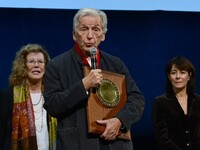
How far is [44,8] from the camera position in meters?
3.77

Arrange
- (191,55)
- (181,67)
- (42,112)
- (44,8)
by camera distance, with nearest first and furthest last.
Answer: (42,112), (181,67), (44,8), (191,55)

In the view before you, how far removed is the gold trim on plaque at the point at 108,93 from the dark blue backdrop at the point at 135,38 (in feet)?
6.34

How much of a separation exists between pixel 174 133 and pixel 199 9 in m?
1.21

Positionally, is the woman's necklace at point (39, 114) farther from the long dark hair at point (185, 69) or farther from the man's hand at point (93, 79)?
the man's hand at point (93, 79)

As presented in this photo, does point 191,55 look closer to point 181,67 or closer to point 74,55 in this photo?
point 181,67

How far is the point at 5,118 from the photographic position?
296 cm

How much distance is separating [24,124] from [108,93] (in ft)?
3.96

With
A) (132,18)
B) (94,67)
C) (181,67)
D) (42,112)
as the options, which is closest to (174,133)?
(181,67)

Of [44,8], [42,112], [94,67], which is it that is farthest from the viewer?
[44,8]

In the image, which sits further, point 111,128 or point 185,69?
point 185,69

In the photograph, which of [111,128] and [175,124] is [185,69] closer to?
[175,124]

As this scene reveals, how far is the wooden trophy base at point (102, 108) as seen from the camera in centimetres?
187

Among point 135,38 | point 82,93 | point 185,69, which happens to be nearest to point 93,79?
point 82,93

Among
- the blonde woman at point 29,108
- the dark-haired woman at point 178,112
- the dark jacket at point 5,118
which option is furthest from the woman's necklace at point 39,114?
the dark-haired woman at point 178,112
